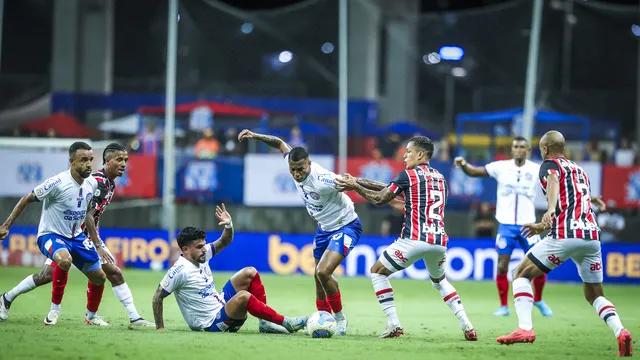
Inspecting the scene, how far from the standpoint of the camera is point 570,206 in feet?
32.0

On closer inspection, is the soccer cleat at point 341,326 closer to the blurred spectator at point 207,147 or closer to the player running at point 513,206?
the player running at point 513,206

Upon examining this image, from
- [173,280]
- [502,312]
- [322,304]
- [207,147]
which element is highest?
[207,147]

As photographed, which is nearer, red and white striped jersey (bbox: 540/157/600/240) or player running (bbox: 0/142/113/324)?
red and white striped jersey (bbox: 540/157/600/240)

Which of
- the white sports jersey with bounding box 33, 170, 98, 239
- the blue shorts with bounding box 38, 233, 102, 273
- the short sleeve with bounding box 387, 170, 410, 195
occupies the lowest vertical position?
the blue shorts with bounding box 38, 233, 102, 273

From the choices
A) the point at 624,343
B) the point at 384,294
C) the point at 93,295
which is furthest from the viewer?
the point at 93,295

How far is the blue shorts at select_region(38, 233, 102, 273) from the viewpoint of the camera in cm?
1088

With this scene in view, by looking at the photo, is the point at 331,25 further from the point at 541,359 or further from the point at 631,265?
the point at 541,359

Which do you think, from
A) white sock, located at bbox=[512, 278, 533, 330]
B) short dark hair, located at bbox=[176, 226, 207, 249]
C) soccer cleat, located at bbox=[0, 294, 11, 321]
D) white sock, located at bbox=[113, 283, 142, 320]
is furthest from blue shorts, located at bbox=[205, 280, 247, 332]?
white sock, located at bbox=[512, 278, 533, 330]

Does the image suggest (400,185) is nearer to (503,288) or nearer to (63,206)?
(63,206)

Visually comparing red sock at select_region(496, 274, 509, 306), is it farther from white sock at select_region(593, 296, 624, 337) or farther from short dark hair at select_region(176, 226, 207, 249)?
short dark hair at select_region(176, 226, 207, 249)

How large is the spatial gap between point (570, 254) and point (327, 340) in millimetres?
2777

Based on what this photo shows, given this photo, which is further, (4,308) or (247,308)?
A: (4,308)

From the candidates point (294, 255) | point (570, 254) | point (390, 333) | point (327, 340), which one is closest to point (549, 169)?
point (570, 254)

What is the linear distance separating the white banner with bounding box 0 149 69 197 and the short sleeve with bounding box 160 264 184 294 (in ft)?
44.6
